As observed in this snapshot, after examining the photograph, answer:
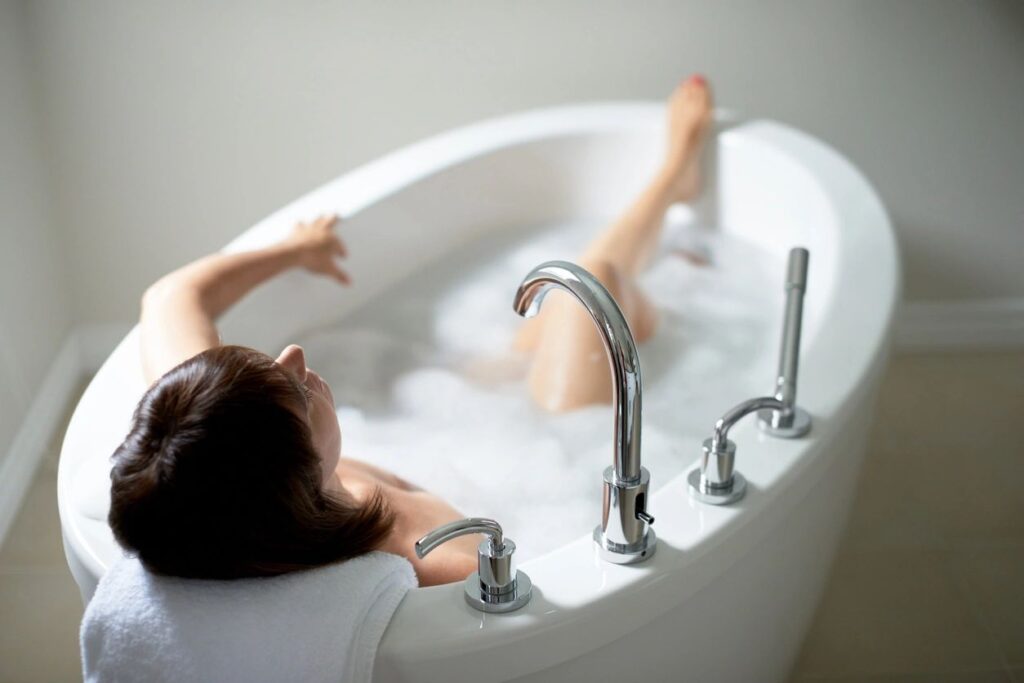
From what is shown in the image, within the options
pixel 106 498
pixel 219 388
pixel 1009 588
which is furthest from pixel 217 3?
pixel 1009 588

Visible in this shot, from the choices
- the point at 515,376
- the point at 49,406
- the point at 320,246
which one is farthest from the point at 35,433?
the point at 515,376

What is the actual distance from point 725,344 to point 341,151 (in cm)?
102

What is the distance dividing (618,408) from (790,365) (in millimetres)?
363

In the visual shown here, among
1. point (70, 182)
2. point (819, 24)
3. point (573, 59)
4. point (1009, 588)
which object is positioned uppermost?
point (819, 24)

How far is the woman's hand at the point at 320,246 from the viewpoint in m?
1.81

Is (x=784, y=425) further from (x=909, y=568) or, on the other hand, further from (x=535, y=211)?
(x=535, y=211)

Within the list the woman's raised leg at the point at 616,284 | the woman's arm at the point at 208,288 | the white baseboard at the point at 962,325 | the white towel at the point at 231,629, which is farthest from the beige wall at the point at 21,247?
the white baseboard at the point at 962,325

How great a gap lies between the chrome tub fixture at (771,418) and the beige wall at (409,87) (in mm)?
1341

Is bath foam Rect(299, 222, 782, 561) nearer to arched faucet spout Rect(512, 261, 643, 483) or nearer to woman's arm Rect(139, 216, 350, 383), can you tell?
woman's arm Rect(139, 216, 350, 383)

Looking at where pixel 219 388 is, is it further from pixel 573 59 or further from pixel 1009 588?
pixel 573 59

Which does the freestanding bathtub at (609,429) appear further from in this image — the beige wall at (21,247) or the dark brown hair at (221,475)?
the beige wall at (21,247)

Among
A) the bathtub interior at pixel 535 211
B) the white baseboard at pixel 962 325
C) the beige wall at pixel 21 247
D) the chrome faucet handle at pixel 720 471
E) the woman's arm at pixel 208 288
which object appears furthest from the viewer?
the white baseboard at pixel 962 325

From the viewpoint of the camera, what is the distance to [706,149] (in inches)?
89.8

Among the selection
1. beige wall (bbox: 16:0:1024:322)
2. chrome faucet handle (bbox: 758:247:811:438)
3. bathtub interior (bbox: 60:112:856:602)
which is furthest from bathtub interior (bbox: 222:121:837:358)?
chrome faucet handle (bbox: 758:247:811:438)
